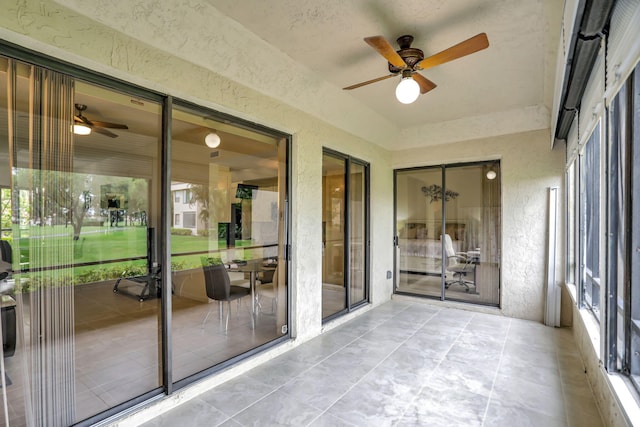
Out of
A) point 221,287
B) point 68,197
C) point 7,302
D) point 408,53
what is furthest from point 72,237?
point 408,53

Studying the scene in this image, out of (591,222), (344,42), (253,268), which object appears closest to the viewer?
(344,42)

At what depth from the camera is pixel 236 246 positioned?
3.56 meters

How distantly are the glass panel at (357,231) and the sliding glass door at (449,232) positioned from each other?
1.02 meters

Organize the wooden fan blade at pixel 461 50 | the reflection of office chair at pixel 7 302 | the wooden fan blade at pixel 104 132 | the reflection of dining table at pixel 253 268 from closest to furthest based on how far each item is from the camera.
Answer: the reflection of office chair at pixel 7 302, the wooden fan blade at pixel 461 50, the wooden fan blade at pixel 104 132, the reflection of dining table at pixel 253 268

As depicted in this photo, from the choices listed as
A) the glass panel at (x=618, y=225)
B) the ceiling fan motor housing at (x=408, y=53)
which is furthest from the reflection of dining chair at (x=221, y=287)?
the glass panel at (x=618, y=225)

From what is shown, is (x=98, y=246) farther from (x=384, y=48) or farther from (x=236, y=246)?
(x=384, y=48)

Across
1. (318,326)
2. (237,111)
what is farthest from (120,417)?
(237,111)

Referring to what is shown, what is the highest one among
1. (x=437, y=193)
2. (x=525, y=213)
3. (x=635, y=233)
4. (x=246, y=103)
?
(x=246, y=103)

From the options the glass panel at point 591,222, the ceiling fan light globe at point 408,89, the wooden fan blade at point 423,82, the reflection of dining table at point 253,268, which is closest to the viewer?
the ceiling fan light globe at point 408,89

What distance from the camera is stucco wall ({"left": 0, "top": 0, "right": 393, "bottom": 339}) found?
173 cm

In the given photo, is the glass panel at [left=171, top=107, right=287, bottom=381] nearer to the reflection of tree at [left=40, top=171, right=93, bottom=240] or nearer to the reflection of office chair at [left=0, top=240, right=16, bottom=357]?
the reflection of tree at [left=40, top=171, right=93, bottom=240]

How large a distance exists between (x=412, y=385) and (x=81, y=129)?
3221 mm

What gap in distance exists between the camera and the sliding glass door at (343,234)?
14.2 ft

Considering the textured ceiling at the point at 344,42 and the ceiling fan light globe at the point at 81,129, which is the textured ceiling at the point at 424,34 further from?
the ceiling fan light globe at the point at 81,129
